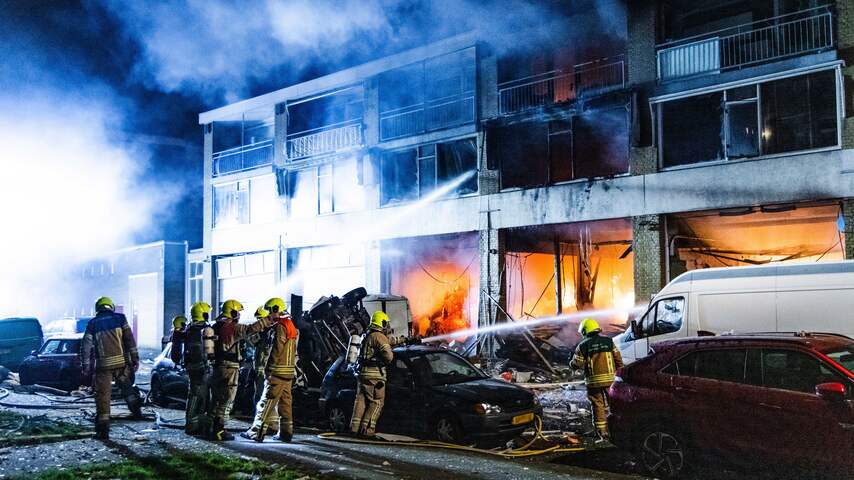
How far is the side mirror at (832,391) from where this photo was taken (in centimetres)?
596

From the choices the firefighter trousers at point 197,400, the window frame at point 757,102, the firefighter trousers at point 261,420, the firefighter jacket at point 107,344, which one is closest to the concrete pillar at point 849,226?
the window frame at point 757,102

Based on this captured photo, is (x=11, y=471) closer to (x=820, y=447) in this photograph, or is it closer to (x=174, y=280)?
(x=820, y=447)

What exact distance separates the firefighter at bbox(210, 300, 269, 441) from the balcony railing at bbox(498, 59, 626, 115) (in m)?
13.6

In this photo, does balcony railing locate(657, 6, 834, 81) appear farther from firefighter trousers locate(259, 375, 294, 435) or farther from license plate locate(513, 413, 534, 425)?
firefighter trousers locate(259, 375, 294, 435)

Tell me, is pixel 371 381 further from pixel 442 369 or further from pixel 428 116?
pixel 428 116

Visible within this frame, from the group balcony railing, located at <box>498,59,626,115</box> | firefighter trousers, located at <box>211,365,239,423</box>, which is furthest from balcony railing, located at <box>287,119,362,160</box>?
firefighter trousers, located at <box>211,365,239,423</box>

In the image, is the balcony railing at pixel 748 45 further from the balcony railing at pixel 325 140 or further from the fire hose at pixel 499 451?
the fire hose at pixel 499 451

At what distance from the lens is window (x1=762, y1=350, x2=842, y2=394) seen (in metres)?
6.30

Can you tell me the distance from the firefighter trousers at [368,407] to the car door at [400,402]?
178mm

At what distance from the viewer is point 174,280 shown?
3428 centimetres

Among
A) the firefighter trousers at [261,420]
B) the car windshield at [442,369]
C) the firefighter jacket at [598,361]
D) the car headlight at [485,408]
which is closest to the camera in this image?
the car headlight at [485,408]

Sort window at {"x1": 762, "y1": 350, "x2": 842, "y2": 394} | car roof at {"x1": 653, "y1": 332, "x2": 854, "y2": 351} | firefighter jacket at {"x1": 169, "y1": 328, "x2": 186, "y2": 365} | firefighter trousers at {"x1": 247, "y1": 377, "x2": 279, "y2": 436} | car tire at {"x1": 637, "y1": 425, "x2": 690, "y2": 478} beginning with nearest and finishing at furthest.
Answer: window at {"x1": 762, "y1": 350, "x2": 842, "y2": 394}
car roof at {"x1": 653, "y1": 332, "x2": 854, "y2": 351}
car tire at {"x1": 637, "y1": 425, "x2": 690, "y2": 478}
firefighter trousers at {"x1": 247, "y1": 377, "x2": 279, "y2": 436}
firefighter jacket at {"x1": 169, "y1": 328, "x2": 186, "y2": 365}

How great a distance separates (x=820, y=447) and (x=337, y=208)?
22.6 metres

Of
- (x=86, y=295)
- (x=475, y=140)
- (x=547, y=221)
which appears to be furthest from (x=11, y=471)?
(x=86, y=295)
